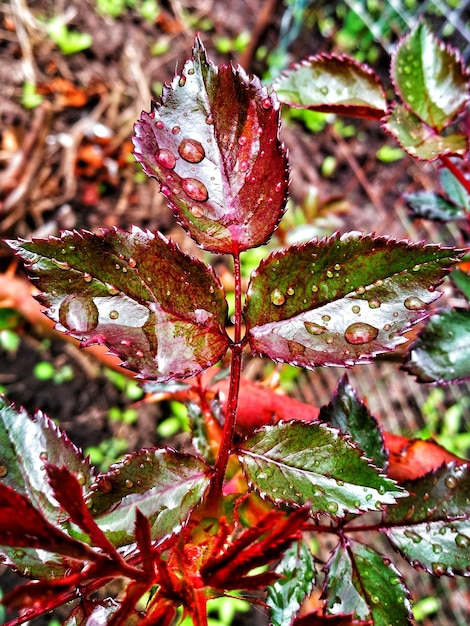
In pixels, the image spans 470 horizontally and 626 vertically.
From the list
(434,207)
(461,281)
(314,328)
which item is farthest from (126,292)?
(434,207)

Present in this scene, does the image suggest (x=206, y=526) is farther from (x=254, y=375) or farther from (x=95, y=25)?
(x=95, y=25)

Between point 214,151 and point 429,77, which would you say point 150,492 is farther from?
point 429,77

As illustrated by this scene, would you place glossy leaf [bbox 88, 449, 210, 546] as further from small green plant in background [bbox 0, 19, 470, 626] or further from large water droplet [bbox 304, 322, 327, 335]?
large water droplet [bbox 304, 322, 327, 335]

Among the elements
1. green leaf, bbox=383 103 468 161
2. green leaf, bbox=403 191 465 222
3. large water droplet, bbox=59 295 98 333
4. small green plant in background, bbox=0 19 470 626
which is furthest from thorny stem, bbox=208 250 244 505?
green leaf, bbox=403 191 465 222

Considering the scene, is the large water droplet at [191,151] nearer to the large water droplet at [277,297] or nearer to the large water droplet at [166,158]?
the large water droplet at [166,158]

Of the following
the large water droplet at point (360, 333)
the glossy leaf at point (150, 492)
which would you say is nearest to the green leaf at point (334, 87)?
the large water droplet at point (360, 333)

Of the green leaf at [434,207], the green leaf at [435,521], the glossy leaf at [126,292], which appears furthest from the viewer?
the green leaf at [434,207]
